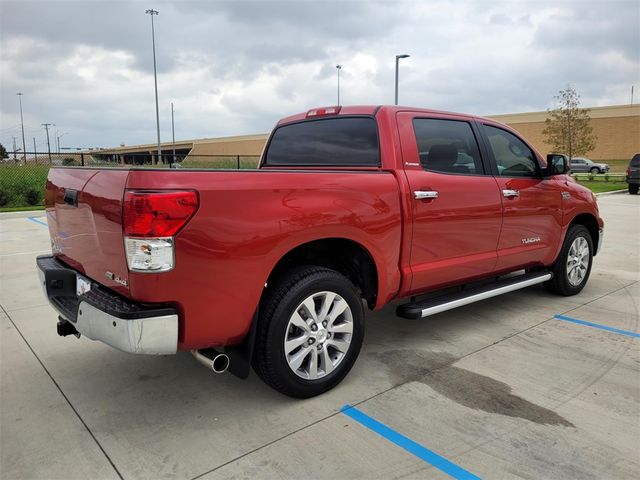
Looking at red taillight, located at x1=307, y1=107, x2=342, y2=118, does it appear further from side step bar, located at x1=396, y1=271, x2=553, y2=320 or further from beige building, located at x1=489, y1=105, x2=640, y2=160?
beige building, located at x1=489, y1=105, x2=640, y2=160

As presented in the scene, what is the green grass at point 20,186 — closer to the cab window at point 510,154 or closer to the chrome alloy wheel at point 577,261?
the cab window at point 510,154

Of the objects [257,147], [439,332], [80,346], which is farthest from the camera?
[257,147]

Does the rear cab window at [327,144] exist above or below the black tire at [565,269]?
above

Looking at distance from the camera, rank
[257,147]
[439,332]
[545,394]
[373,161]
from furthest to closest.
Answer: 1. [257,147]
2. [439,332]
3. [373,161]
4. [545,394]

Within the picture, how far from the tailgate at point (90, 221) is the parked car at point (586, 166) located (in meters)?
44.5

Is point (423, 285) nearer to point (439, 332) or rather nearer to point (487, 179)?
point (439, 332)

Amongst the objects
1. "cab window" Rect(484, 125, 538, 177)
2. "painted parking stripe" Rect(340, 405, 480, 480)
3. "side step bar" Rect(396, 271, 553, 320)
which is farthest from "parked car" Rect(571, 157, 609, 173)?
"painted parking stripe" Rect(340, 405, 480, 480)

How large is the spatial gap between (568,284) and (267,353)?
4.00 m

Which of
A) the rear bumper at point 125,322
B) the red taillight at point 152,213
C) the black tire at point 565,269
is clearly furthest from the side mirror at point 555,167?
the rear bumper at point 125,322

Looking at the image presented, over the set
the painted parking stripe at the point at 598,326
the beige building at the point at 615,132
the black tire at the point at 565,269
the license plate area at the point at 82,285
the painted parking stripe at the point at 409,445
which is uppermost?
the beige building at the point at 615,132

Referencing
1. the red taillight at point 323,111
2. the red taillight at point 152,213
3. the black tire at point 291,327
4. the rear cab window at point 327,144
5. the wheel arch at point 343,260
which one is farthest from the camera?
the red taillight at point 323,111

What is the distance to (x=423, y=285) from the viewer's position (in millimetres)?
3916

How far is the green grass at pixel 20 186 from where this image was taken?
15508 mm

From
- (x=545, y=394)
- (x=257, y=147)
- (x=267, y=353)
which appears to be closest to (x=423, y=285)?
(x=545, y=394)
